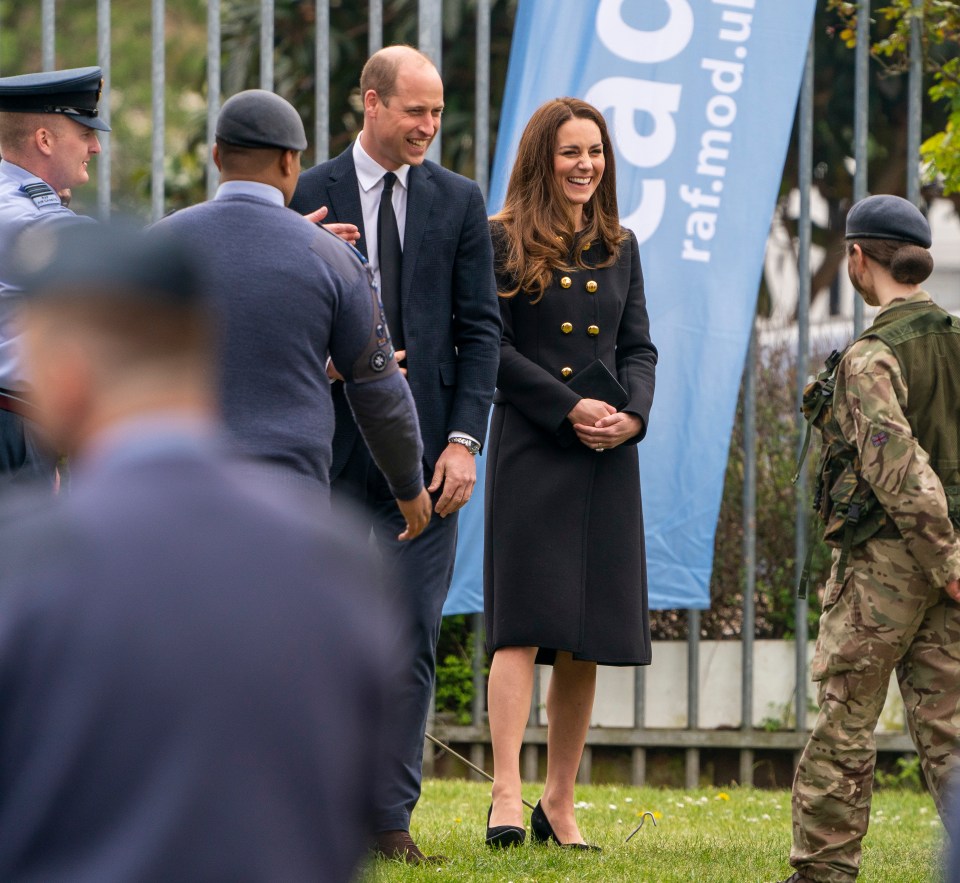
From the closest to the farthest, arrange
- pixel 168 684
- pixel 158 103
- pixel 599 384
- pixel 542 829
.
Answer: pixel 168 684, pixel 542 829, pixel 599 384, pixel 158 103

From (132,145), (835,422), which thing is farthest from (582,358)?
(132,145)

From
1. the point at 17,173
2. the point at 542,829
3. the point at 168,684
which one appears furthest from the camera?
the point at 542,829

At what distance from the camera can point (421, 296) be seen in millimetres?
4371

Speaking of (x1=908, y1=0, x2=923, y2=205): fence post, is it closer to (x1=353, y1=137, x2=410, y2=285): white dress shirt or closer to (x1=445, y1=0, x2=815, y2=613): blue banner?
(x1=445, y1=0, x2=815, y2=613): blue banner

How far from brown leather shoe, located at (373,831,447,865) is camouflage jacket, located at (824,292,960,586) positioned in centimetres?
148

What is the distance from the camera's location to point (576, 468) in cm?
473

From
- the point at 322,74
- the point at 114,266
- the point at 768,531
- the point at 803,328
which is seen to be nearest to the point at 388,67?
the point at 114,266

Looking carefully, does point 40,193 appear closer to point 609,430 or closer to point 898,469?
point 609,430

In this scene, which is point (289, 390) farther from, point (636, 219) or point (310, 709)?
point (636, 219)


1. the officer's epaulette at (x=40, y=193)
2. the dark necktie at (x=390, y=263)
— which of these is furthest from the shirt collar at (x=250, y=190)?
the dark necktie at (x=390, y=263)

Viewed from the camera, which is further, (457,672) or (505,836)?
(457,672)

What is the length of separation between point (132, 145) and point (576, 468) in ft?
73.7

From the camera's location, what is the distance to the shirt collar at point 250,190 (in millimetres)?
3301

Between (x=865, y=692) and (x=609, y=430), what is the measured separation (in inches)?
41.6
